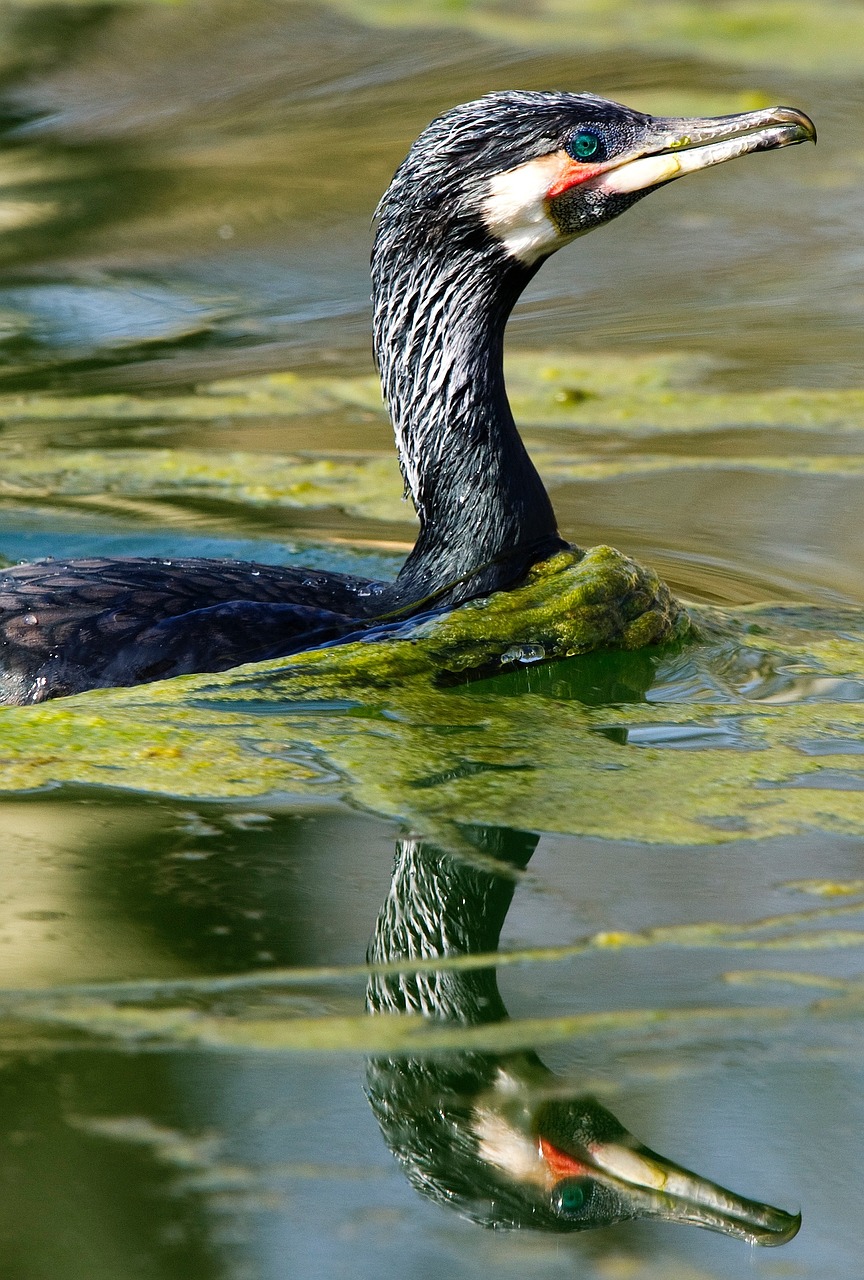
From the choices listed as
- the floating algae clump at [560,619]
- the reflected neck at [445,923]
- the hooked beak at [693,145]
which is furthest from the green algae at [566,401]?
the reflected neck at [445,923]

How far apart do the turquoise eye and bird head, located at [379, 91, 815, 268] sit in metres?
2.98

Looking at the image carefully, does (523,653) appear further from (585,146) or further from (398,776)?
(585,146)

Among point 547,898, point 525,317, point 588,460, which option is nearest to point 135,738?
point 547,898

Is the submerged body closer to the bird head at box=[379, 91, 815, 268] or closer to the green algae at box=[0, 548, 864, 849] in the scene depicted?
the bird head at box=[379, 91, 815, 268]

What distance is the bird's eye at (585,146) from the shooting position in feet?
15.6

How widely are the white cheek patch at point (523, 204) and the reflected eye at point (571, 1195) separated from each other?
9.76 ft

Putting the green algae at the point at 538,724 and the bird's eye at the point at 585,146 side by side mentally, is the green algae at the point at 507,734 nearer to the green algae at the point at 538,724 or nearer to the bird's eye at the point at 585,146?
the green algae at the point at 538,724

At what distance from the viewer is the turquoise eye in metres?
2.59

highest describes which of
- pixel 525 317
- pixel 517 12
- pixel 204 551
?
pixel 517 12

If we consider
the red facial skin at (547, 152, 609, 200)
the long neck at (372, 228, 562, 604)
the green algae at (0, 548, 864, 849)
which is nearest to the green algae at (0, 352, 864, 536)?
the long neck at (372, 228, 562, 604)

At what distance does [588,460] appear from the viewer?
7.35 meters

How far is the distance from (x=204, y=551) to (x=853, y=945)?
379cm

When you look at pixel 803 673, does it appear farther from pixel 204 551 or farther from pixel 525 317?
pixel 525 317

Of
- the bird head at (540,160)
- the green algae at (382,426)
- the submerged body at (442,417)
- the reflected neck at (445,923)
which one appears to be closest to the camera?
the reflected neck at (445,923)
